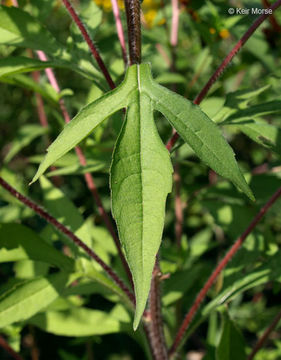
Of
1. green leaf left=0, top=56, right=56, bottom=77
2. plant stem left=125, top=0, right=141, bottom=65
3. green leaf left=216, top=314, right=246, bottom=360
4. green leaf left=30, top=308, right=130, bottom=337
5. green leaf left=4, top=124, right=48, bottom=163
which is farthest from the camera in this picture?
green leaf left=4, top=124, right=48, bottom=163

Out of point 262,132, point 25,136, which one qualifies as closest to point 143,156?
point 262,132

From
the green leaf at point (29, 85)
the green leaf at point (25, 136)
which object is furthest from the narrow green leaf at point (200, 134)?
the green leaf at point (25, 136)

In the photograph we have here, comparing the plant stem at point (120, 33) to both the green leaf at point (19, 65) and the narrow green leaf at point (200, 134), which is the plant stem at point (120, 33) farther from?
the narrow green leaf at point (200, 134)

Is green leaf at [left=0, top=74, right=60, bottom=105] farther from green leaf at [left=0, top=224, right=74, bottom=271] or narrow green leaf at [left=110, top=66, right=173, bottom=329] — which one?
narrow green leaf at [left=110, top=66, right=173, bottom=329]

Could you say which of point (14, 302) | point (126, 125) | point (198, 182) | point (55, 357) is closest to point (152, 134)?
point (126, 125)

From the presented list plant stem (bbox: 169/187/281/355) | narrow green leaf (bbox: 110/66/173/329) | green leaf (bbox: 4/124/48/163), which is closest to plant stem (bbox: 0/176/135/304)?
plant stem (bbox: 169/187/281/355)
